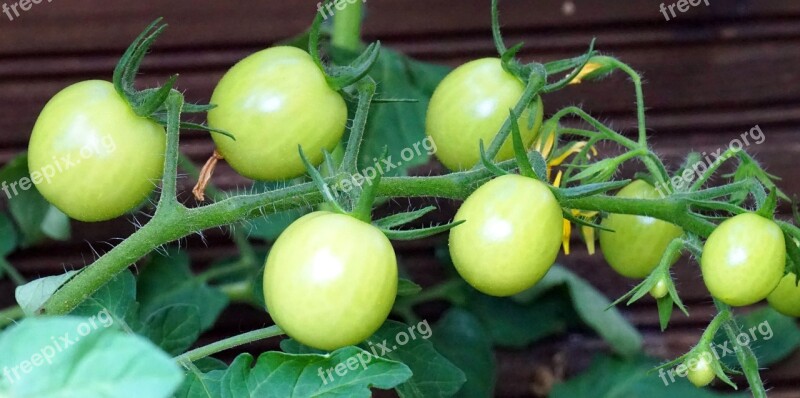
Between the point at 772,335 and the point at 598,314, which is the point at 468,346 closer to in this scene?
the point at 598,314

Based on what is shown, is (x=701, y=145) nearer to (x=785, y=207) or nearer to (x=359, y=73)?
(x=785, y=207)

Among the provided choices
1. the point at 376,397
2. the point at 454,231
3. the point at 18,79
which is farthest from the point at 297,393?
the point at 18,79
